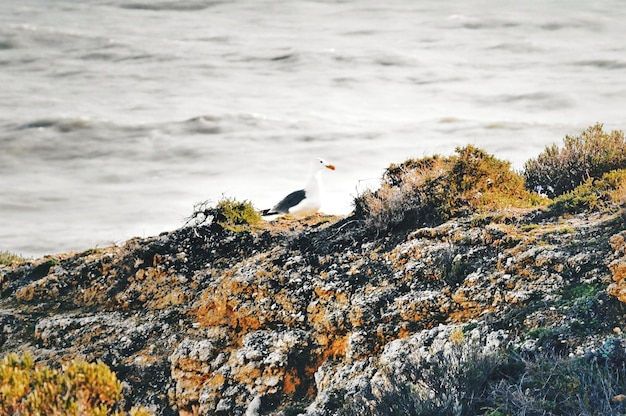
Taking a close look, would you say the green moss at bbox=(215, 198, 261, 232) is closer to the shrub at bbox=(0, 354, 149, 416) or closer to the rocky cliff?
the rocky cliff

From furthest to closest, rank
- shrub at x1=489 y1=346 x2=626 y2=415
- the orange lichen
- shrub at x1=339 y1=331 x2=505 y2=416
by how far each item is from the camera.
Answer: the orange lichen < shrub at x1=339 y1=331 x2=505 y2=416 < shrub at x1=489 y1=346 x2=626 y2=415

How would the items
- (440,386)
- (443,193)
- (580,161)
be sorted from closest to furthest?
1. (440,386)
2. (443,193)
3. (580,161)

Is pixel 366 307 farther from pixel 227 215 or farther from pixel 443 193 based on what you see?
pixel 227 215

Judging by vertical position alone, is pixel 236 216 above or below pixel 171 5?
above

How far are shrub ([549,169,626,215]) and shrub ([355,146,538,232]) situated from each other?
454 millimetres

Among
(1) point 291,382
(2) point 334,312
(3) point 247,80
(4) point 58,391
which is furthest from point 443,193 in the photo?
(3) point 247,80

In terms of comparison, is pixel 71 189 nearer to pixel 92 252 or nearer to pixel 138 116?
pixel 138 116

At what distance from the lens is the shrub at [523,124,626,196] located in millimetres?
7875

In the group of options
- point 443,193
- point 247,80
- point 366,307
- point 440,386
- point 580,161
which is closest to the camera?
point 440,386

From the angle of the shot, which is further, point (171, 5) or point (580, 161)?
point (171, 5)

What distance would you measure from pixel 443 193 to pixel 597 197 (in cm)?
132

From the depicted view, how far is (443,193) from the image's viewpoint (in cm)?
731

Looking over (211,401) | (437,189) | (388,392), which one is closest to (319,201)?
(437,189)

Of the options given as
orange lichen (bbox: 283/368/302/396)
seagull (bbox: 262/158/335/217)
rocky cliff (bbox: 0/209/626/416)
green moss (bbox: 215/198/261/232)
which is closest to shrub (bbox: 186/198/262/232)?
green moss (bbox: 215/198/261/232)
